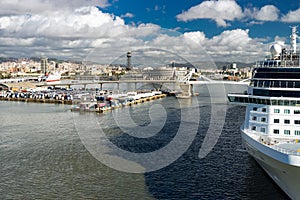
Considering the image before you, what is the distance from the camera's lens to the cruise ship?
6.48 m

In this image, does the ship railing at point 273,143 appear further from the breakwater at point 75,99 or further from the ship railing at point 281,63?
the breakwater at point 75,99

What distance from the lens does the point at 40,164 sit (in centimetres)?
989

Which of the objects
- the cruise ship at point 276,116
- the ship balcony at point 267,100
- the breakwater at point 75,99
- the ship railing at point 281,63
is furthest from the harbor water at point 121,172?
the breakwater at point 75,99

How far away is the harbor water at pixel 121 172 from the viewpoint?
305 inches

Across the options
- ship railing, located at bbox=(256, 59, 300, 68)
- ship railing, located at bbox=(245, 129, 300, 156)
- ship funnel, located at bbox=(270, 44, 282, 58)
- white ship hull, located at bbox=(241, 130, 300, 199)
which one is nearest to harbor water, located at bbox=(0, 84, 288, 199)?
white ship hull, located at bbox=(241, 130, 300, 199)

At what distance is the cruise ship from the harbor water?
3.82 feet

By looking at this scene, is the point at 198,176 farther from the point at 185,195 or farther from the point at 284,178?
the point at 284,178

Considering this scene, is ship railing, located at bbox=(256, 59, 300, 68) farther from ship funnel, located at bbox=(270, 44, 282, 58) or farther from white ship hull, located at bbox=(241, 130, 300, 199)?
white ship hull, located at bbox=(241, 130, 300, 199)

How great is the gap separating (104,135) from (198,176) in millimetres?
6107

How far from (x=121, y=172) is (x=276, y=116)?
435 centimetres

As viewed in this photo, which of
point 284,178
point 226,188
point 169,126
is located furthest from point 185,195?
point 169,126

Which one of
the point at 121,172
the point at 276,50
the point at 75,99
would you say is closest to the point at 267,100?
the point at 276,50

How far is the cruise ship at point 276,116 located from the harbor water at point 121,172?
3.82 ft

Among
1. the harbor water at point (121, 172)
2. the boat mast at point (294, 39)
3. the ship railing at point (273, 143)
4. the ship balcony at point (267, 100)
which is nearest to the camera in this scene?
the ship railing at point (273, 143)
